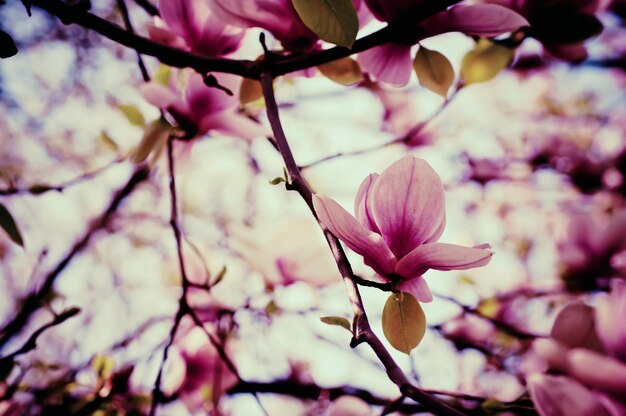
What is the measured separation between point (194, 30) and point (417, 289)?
16.0 inches

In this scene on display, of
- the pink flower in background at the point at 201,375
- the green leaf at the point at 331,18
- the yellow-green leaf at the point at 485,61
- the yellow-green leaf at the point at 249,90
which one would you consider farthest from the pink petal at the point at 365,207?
the pink flower in background at the point at 201,375

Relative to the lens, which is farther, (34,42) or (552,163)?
(552,163)

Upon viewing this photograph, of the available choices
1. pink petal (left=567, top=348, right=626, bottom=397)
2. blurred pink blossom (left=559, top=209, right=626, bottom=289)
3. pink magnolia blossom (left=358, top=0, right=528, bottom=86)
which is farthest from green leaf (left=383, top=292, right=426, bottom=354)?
blurred pink blossom (left=559, top=209, right=626, bottom=289)

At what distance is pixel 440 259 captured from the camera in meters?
0.35

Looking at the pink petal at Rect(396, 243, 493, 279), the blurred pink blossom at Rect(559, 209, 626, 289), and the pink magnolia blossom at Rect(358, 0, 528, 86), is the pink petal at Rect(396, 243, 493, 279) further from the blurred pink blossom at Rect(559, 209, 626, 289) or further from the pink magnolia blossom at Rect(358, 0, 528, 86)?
the blurred pink blossom at Rect(559, 209, 626, 289)

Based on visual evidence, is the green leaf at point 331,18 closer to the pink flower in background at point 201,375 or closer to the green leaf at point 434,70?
the green leaf at point 434,70

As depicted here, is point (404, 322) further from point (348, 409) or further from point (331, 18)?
point (348, 409)

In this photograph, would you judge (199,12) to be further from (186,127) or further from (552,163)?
(552,163)

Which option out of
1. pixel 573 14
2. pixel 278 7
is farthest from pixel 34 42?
pixel 573 14

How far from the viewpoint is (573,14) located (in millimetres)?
549

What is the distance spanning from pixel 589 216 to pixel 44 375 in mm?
1605

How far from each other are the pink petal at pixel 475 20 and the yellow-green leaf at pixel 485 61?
157 mm

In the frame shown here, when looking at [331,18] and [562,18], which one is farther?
[562,18]

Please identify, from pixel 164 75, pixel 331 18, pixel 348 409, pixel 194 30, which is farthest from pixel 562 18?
pixel 348 409
